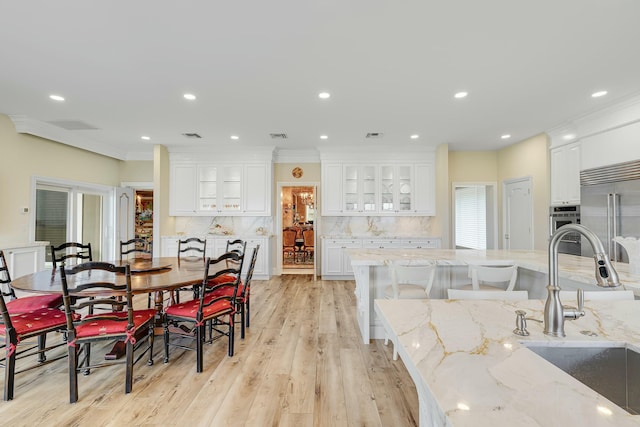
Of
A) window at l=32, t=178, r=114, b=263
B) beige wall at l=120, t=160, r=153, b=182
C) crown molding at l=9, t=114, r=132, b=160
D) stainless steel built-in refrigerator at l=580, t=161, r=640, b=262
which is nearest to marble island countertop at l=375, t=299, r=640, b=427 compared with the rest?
stainless steel built-in refrigerator at l=580, t=161, r=640, b=262

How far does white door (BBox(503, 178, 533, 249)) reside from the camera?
536 centimetres

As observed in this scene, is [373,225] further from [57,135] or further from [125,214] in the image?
[57,135]

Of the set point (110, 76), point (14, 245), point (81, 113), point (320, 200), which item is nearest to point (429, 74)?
point (110, 76)

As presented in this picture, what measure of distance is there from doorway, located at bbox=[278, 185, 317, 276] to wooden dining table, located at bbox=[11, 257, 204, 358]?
3468mm

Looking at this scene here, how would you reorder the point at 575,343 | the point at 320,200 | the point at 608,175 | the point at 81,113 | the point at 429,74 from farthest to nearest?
1. the point at 320,200
2. the point at 81,113
3. the point at 608,175
4. the point at 429,74
5. the point at 575,343

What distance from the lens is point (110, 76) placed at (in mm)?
3066

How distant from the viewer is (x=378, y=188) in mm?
6141

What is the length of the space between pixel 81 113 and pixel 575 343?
557cm

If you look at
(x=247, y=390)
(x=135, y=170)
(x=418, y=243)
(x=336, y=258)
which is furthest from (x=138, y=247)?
(x=418, y=243)

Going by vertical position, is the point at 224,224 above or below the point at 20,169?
below

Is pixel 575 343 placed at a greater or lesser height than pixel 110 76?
lesser

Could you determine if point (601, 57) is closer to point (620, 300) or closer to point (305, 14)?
point (620, 300)

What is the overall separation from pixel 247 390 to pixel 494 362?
195 cm

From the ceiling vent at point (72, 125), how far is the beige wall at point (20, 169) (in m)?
0.48
